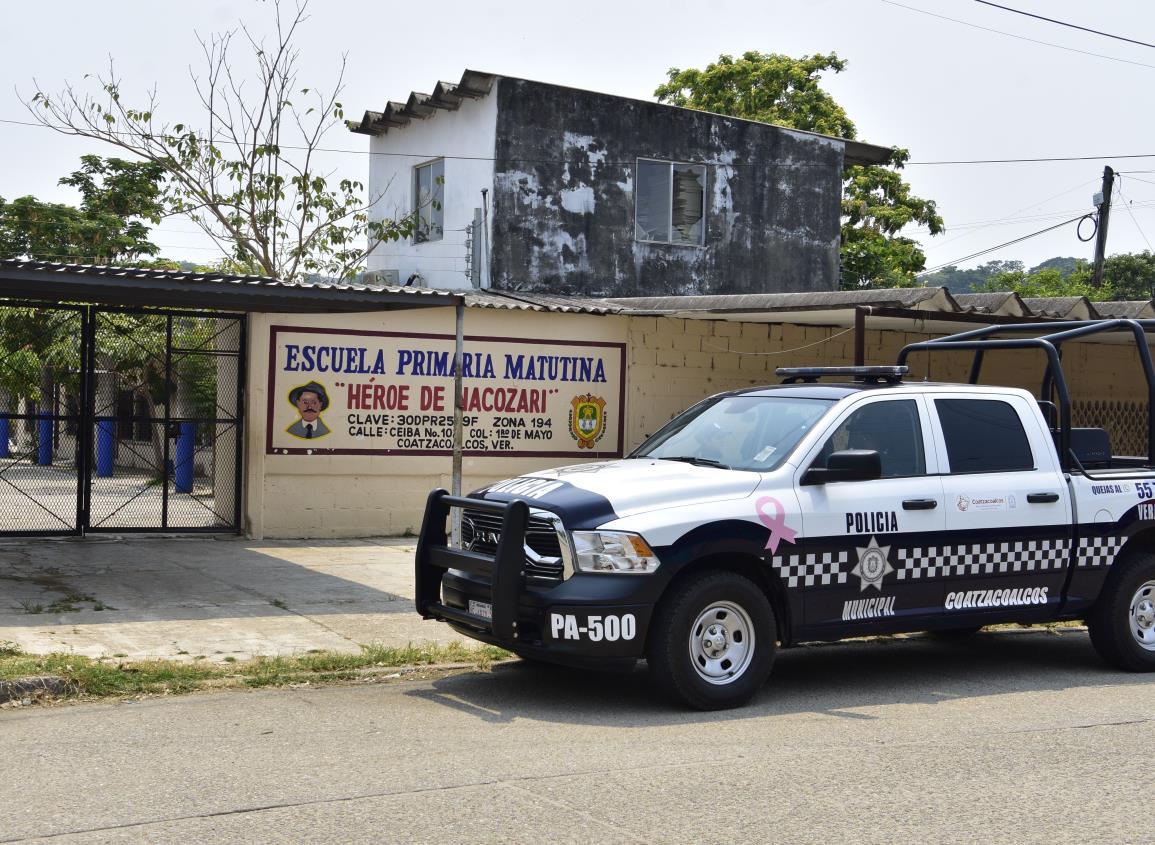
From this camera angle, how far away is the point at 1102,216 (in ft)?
125

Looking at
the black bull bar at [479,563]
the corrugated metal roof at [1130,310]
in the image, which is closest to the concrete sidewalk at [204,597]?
the black bull bar at [479,563]

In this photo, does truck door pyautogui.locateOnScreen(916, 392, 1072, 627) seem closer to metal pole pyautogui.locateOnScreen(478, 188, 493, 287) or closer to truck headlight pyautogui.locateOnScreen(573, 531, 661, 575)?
truck headlight pyautogui.locateOnScreen(573, 531, 661, 575)

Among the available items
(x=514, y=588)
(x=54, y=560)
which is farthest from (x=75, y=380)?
(x=514, y=588)

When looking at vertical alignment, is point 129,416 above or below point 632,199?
below

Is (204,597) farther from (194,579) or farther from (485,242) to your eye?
(485,242)

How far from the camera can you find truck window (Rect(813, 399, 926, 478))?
8.20 meters

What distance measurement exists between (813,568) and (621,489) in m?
1.26

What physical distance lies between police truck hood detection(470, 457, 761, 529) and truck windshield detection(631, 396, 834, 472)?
23 centimetres

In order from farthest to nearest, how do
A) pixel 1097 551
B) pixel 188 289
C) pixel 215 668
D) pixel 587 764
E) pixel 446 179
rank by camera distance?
pixel 446 179
pixel 188 289
pixel 1097 551
pixel 215 668
pixel 587 764

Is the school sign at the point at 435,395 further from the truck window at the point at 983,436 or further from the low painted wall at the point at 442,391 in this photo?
the truck window at the point at 983,436

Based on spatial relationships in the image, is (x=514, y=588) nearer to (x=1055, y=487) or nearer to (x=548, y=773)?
(x=548, y=773)

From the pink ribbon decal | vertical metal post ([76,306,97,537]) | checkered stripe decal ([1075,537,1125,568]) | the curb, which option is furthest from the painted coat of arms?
the curb

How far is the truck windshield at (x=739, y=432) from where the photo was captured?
8094 mm

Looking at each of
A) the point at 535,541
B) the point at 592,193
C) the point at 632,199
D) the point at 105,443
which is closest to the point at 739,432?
the point at 535,541
